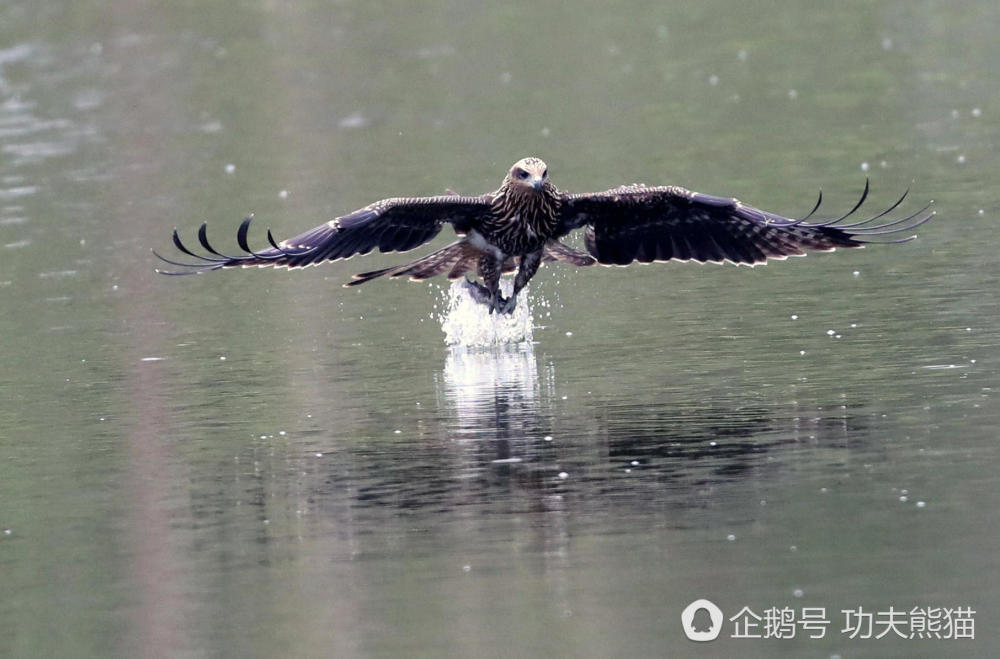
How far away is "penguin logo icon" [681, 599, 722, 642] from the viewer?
7891mm

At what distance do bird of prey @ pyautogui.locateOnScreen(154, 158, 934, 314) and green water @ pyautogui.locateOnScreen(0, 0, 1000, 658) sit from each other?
1.89 ft

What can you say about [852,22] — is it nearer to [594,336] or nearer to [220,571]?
[594,336]

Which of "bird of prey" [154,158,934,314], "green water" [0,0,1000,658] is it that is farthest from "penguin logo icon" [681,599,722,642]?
"bird of prey" [154,158,934,314]

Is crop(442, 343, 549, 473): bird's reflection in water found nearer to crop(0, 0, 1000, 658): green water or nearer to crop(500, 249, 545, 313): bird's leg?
crop(0, 0, 1000, 658): green water

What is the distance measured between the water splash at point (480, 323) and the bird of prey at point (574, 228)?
3.7 inches

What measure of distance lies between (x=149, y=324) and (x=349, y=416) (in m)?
3.96

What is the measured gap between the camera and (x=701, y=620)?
802cm

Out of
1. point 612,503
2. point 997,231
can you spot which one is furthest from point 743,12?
point 612,503

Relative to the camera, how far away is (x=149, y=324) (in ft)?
50.6

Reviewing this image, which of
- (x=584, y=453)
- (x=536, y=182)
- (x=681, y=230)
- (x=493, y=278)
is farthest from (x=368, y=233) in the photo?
(x=584, y=453)

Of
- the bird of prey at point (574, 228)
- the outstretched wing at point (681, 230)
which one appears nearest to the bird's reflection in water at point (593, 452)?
the bird of prey at point (574, 228)

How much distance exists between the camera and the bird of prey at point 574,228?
43.3 ft

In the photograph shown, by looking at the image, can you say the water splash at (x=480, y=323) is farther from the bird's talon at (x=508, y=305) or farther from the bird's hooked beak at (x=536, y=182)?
the bird's hooked beak at (x=536, y=182)

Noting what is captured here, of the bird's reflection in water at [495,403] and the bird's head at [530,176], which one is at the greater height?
the bird's head at [530,176]
